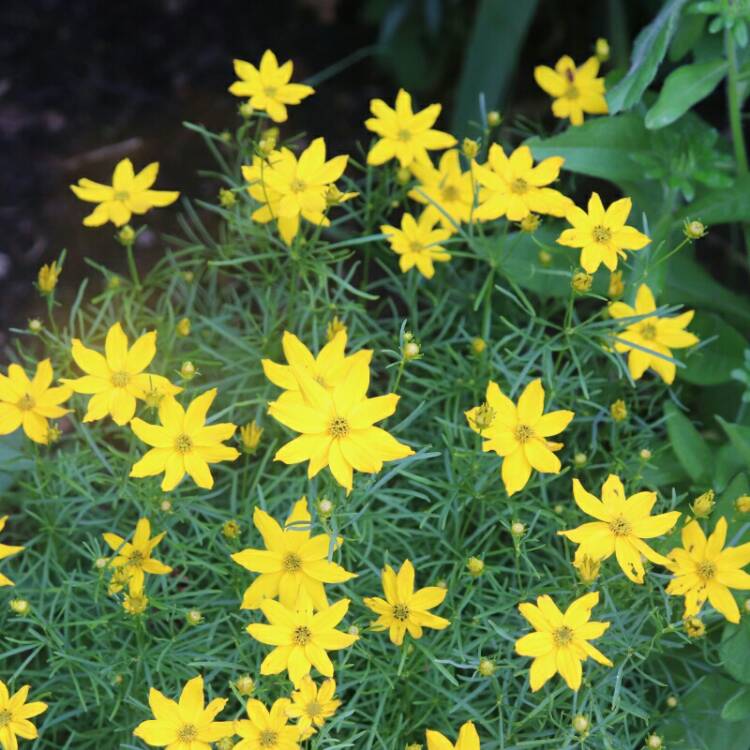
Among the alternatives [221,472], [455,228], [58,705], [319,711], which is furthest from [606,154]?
[58,705]

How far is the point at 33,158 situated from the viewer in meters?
2.37

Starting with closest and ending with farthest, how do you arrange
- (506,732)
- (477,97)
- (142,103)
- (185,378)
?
(185,378)
(506,732)
(477,97)
(142,103)

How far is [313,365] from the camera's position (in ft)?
4.01

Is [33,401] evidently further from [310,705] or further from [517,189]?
[517,189]

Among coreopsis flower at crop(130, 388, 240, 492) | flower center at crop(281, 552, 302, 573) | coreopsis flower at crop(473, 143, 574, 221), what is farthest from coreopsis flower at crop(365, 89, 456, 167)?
flower center at crop(281, 552, 302, 573)

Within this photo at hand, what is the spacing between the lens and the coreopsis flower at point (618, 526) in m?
1.16

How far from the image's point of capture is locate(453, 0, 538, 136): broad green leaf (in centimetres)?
210

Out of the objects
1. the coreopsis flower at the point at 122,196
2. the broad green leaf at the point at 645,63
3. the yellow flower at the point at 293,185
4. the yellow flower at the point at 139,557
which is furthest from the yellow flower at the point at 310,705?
the broad green leaf at the point at 645,63

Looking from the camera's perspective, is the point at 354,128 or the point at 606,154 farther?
the point at 354,128

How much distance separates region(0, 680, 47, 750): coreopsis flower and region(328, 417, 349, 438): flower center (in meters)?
0.41

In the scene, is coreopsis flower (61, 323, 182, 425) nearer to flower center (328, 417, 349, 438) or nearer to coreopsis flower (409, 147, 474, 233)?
flower center (328, 417, 349, 438)

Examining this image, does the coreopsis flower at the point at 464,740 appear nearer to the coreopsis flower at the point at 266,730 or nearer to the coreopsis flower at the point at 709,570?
the coreopsis flower at the point at 266,730

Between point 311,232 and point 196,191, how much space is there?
486 mm

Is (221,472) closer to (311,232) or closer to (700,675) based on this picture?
(311,232)
